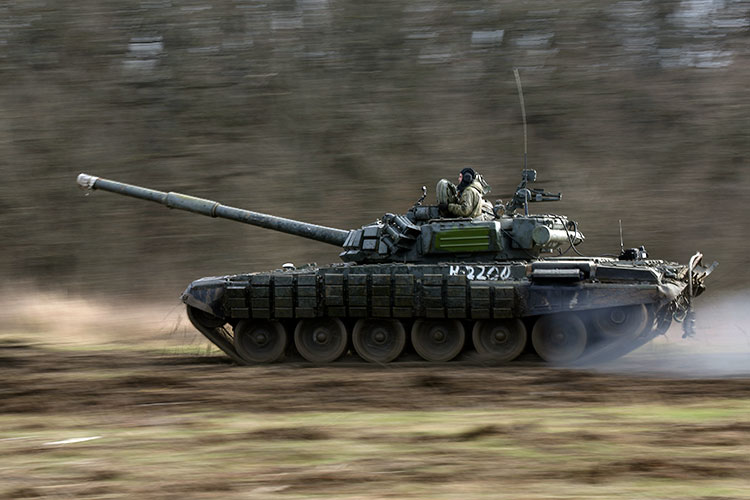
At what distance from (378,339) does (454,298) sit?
1660 mm

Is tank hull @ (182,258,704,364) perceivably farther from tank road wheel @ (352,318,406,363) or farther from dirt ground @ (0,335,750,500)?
dirt ground @ (0,335,750,500)

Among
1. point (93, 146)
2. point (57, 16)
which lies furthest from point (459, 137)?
point (57, 16)

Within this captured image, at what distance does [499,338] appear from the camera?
50.3 feet

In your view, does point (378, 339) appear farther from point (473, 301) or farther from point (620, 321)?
point (620, 321)

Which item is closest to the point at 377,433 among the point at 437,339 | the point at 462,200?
the point at 437,339

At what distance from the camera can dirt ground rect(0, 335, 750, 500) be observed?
7.47m

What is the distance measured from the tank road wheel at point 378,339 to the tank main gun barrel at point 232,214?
207cm

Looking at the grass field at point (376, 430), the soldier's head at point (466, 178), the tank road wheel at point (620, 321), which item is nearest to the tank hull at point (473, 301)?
the tank road wheel at point (620, 321)

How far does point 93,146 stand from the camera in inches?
1304

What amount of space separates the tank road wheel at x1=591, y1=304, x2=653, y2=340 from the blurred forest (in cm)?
1247

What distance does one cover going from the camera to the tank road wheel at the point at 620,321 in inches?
570

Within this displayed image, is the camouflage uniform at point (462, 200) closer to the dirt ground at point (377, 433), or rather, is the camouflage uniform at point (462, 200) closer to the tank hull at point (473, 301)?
the tank hull at point (473, 301)

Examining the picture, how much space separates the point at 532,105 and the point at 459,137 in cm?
289

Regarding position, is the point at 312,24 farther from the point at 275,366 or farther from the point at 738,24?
the point at 275,366
